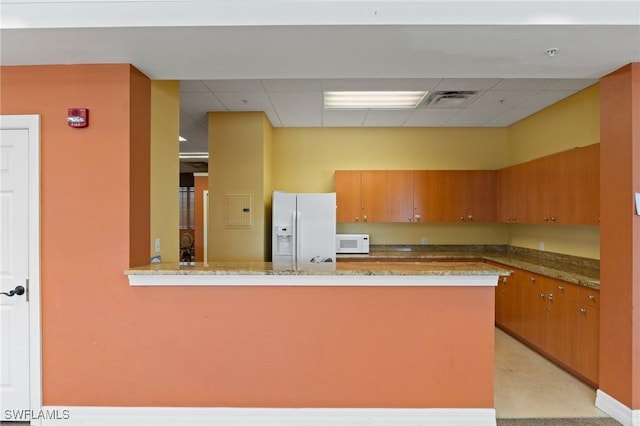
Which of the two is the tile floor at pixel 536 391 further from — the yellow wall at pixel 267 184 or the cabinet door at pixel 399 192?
the yellow wall at pixel 267 184

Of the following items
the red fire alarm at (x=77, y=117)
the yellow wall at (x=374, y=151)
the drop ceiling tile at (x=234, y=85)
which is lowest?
the red fire alarm at (x=77, y=117)

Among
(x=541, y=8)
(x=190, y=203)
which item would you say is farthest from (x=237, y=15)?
(x=190, y=203)

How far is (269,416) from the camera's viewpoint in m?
2.21

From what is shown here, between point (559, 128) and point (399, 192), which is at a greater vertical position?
point (559, 128)

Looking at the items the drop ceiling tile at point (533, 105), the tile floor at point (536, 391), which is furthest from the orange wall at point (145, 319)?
the drop ceiling tile at point (533, 105)

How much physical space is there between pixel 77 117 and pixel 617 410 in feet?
14.2

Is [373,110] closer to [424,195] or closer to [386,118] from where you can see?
[386,118]

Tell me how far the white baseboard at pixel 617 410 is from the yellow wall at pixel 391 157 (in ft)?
9.02

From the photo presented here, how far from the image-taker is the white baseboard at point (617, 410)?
2229 mm

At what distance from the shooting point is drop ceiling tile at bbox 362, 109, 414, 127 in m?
4.23

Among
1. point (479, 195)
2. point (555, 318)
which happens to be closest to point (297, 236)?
point (479, 195)

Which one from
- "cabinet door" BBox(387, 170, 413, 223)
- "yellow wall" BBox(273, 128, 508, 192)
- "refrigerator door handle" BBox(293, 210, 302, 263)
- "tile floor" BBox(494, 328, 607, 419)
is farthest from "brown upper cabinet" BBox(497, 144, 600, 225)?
"refrigerator door handle" BBox(293, 210, 302, 263)

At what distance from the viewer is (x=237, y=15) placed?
1.78m

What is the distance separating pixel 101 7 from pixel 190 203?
833cm
